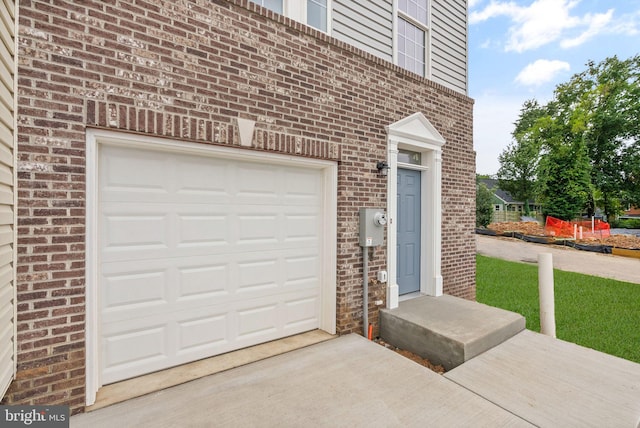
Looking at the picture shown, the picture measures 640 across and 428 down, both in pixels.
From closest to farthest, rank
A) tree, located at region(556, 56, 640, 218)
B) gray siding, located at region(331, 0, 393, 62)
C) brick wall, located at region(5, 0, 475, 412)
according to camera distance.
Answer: brick wall, located at region(5, 0, 475, 412)
gray siding, located at region(331, 0, 393, 62)
tree, located at region(556, 56, 640, 218)

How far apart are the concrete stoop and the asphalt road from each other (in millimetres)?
6948

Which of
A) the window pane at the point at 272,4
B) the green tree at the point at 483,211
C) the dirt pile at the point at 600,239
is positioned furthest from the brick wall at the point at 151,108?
the green tree at the point at 483,211

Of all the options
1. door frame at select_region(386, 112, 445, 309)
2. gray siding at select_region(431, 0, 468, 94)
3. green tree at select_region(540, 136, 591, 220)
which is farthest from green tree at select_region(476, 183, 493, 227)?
door frame at select_region(386, 112, 445, 309)

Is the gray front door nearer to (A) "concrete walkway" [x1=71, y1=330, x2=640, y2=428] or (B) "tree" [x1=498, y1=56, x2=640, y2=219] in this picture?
(A) "concrete walkway" [x1=71, y1=330, x2=640, y2=428]

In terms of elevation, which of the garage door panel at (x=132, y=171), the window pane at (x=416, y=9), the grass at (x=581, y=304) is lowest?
the grass at (x=581, y=304)

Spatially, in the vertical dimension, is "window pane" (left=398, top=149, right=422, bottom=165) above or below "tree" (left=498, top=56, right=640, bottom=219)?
below

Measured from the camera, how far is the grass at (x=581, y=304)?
4.19 metres

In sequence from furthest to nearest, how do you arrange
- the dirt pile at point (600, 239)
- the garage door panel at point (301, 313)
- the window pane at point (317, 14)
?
the dirt pile at point (600, 239) < the window pane at point (317, 14) < the garage door panel at point (301, 313)

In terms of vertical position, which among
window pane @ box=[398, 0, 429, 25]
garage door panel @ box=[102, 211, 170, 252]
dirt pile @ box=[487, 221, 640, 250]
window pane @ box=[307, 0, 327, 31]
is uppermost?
window pane @ box=[398, 0, 429, 25]

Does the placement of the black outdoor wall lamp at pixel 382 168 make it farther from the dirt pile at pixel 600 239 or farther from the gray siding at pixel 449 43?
the dirt pile at pixel 600 239

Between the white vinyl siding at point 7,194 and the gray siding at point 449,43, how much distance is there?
581 centimetres

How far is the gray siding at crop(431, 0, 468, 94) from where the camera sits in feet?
19.0

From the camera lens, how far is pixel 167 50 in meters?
2.65

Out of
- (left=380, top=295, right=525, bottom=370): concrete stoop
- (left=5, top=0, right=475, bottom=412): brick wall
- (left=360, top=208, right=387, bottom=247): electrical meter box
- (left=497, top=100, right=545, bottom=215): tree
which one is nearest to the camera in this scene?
(left=5, top=0, right=475, bottom=412): brick wall
